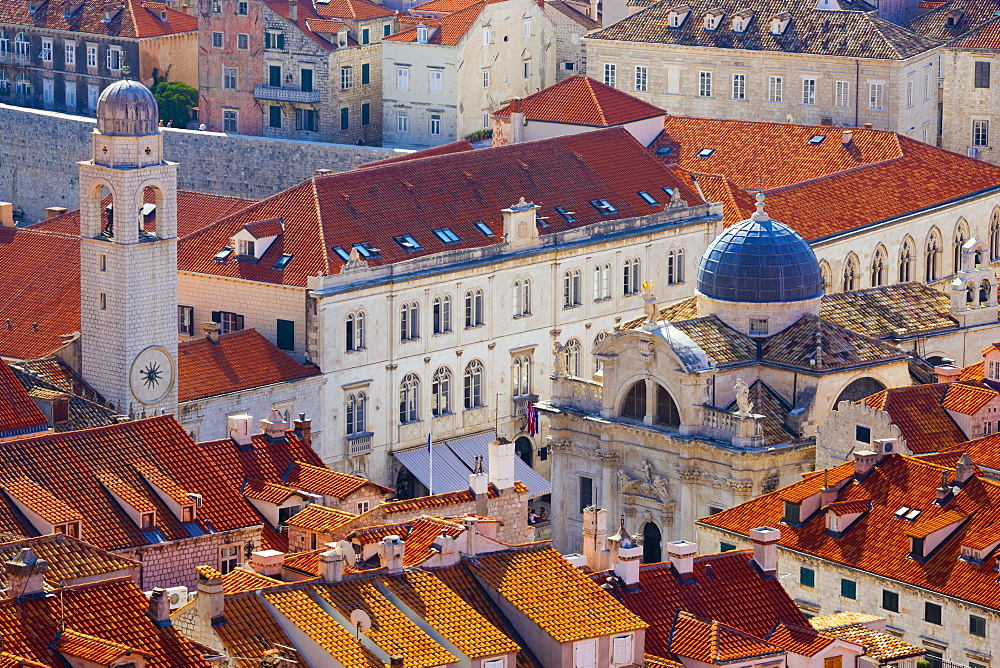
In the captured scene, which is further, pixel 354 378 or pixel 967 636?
pixel 354 378

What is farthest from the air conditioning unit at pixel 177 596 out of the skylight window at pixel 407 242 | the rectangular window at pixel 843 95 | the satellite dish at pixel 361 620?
the rectangular window at pixel 843 95

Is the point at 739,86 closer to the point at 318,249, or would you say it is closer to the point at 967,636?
the point at 318,249

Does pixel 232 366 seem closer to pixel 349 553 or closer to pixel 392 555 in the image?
pixel 349 553

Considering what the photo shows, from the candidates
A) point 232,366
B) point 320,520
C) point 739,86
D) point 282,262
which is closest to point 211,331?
point 232,366

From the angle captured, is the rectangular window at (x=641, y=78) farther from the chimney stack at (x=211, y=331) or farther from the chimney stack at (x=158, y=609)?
the chimney stack at (x=158, y=609)

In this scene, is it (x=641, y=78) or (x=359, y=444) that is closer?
(x=359, y=444)

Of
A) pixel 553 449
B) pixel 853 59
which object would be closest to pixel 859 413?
pixel 553 449
